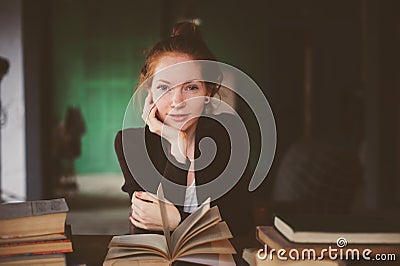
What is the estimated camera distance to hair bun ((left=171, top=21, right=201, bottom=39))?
3.38 feet

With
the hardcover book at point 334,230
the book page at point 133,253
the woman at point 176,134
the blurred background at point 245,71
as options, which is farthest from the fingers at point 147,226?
the blurred background at point 245,71

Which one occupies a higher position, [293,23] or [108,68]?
[293,23]

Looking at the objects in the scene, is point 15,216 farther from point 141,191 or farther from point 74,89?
point 74,89

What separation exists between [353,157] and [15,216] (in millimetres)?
2344

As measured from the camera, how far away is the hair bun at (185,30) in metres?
1.03

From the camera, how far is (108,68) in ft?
24.7

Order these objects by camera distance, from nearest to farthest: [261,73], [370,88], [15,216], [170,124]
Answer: [15,216] → [170,124] → [370,88] → [261,73]

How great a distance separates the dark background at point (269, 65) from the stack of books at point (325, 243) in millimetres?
2212

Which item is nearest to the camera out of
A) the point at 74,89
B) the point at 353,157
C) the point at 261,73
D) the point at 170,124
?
the point at 170,124

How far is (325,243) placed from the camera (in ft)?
2.64

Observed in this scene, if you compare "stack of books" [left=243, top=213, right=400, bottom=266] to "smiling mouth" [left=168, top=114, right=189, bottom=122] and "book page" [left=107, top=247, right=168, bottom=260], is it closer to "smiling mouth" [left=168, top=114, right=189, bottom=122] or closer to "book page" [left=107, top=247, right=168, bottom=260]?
"book page" [left=107, top=247, right=168, bottom=260]

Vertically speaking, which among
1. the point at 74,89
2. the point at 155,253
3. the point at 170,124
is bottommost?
the point at 74,89

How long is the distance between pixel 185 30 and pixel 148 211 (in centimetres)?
31

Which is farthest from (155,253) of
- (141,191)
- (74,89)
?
(74,89)
